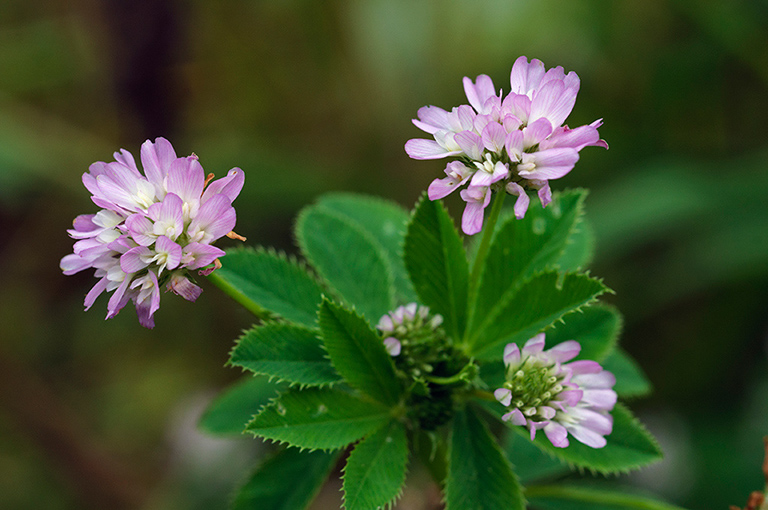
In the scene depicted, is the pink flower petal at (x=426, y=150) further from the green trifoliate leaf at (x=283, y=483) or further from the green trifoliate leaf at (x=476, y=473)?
the green trifoliate leaf at (x=283, y=483)

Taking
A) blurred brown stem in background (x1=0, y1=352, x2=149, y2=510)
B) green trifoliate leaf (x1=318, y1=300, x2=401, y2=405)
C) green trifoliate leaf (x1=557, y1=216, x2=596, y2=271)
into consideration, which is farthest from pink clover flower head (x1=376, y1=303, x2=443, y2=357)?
blurred brown stem in background (x1=0, y1=352, x2=149, y2=510)

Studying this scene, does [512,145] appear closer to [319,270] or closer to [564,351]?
[564,351]

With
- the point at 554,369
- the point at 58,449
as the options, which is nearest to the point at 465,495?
the point at 554,369

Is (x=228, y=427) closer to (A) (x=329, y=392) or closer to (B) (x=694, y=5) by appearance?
(A) (x=329, y=392)

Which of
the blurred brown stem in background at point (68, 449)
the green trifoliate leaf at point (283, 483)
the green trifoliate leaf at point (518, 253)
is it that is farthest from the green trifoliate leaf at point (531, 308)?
the blurred brown stem in background at point (68, 449)

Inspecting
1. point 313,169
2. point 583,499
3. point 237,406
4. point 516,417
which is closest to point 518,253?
point 516,417
